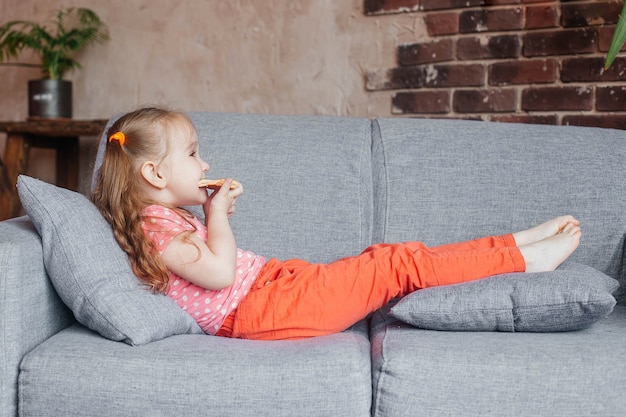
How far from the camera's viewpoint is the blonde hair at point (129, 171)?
1537 millimetres

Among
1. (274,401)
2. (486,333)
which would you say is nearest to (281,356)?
(274,401)

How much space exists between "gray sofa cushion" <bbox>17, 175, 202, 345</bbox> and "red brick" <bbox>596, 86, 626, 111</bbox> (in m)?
1.59

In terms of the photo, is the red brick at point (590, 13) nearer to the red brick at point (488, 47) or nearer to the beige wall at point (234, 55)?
the red brick at point (488, 47)

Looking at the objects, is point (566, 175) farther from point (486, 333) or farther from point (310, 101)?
point (310, 101)

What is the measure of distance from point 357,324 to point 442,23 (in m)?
1.38

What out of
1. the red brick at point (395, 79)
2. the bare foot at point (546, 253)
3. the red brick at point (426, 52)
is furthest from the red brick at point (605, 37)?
the bare foot at point (546, 253)

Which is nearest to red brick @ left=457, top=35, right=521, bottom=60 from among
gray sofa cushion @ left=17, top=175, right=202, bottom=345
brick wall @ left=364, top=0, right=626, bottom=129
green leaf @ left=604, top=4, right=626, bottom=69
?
brick wall @ left=364, top=0, right=626, bottom=129

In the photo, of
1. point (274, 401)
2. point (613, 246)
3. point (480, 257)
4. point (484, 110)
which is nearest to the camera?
point (274, 401)

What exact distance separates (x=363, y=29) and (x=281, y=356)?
5.84 ft

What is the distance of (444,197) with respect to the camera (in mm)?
1931

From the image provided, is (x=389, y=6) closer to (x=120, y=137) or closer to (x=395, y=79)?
(x=395, y=79)

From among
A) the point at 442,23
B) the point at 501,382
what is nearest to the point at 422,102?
the point at 442,23

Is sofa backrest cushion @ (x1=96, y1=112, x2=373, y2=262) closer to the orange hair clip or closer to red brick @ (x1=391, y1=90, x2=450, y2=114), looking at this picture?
the orange hair clip

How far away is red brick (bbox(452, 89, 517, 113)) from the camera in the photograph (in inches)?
98.9
